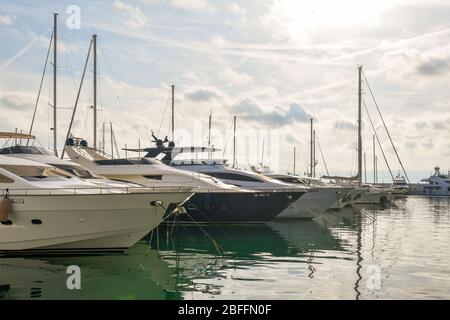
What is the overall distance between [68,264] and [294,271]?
6596mm

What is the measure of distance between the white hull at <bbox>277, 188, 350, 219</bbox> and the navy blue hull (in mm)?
3991

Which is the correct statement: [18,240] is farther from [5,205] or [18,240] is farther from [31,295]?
[31,295]

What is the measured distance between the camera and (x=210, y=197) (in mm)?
26219

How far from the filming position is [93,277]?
13852mm

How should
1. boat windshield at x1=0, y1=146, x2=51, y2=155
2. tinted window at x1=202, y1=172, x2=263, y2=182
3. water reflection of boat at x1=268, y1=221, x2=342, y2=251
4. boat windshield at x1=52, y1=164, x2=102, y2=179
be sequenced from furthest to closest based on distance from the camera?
tinted window at x1=202, y1=172, x2=263, y2=182 < boat windshield at x1=0, y1=146, x2=51, y2=155 < water reflection of boat at x1=268, y1=221, x2=342, y2=251 < boat windshield at x1=52, y1=164, x2=102, y2=179

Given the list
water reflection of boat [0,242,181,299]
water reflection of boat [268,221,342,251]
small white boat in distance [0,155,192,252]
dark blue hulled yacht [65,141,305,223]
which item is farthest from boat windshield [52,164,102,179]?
water reflection of boat [268,221,342,251]

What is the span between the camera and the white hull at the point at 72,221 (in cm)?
1578

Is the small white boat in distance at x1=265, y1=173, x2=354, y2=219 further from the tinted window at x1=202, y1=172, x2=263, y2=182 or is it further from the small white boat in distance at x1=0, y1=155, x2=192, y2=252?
the small white boat in distance at x1=0, y1=155, x2=192, y2=252

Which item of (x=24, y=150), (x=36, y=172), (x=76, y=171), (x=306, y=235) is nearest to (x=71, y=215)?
(x=36, y=172)

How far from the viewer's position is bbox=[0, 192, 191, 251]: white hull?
15781 mm

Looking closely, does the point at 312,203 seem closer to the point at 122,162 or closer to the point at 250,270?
the point at 122,162

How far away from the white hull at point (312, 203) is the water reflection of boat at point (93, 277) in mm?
15733

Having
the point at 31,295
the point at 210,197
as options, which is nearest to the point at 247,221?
the point at 210,197

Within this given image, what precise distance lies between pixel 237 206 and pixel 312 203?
7.93 m
